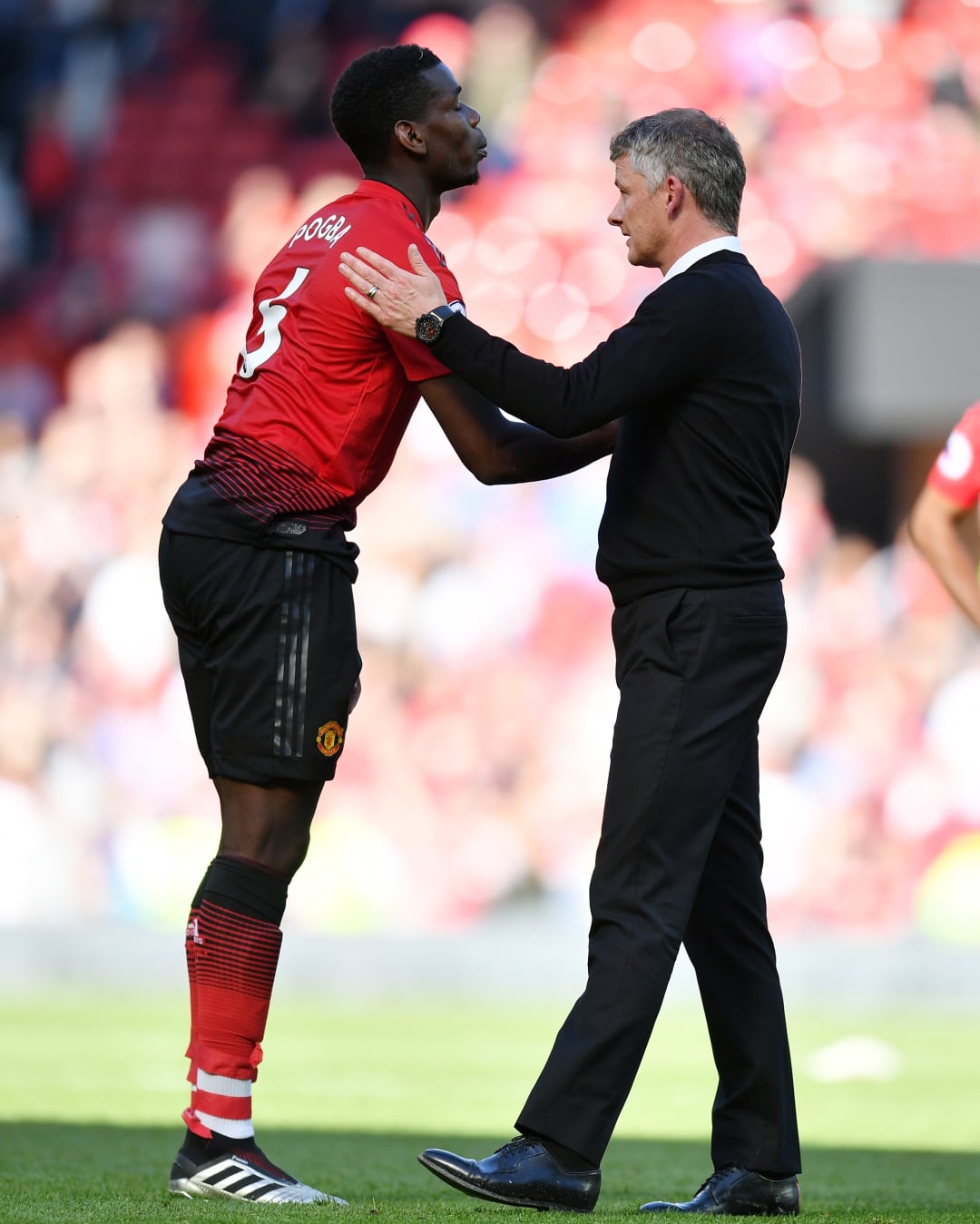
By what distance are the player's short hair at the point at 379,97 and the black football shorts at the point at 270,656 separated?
86 centimetres

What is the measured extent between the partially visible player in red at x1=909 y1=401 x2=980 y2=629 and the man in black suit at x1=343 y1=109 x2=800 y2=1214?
1540 mm

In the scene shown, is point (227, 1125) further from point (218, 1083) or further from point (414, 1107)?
point (414, 1107)

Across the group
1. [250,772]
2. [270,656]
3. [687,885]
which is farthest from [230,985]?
[687,885]

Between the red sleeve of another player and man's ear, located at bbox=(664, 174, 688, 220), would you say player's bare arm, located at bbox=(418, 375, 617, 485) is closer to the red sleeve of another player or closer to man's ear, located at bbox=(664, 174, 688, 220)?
man's ear, located at bbox=(664, 174, 688, 220)

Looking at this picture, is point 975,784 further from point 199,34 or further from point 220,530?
point 220,530

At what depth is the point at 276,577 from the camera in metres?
3.59

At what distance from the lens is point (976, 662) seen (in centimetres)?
1155

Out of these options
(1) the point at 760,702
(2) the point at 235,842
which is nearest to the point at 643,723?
(1) the point at 760,702

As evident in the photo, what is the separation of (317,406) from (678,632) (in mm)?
793

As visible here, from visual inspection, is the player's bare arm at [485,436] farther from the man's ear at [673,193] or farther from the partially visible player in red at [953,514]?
the partially visible player in red at [953,514]

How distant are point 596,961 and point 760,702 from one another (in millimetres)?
562

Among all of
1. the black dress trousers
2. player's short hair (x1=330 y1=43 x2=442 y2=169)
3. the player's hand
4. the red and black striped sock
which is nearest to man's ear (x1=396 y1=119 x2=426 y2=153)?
player's short hair (x1=330 y1=43 x2=442 y2=169)

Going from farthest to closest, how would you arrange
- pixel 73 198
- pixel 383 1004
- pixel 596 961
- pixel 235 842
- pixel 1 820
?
1. pixel 73 198
2. pixel 1 820
3. pixel 383 1004
4. pixel 235 842
5. pixel 596 961

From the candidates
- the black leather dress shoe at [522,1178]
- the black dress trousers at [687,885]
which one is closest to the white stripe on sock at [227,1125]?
the black leather dress shoe at [522,1178]
